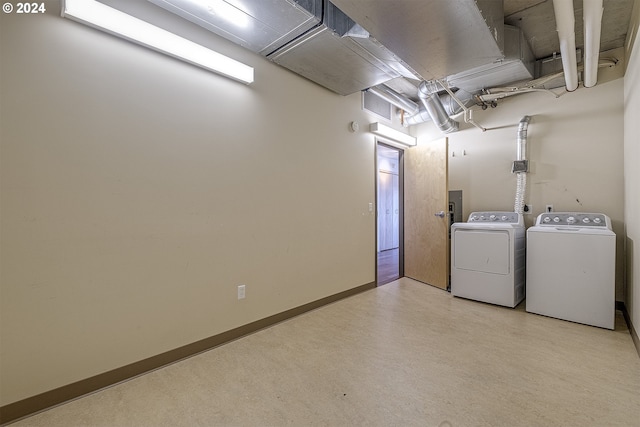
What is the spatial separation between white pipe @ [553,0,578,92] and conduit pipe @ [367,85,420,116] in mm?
1687

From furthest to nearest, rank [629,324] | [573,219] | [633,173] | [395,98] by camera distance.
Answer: [395,98]
[573,219]
[629,324]
[633,173]

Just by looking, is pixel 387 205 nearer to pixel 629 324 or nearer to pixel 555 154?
pixel 555 154

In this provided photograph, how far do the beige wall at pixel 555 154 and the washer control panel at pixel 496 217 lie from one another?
7.8 inches

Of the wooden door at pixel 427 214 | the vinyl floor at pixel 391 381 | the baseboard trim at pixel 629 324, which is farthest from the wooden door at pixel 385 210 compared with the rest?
the vinyl floor at pixel 391 381

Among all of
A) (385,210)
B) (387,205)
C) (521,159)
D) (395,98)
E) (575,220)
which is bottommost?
(575,220)

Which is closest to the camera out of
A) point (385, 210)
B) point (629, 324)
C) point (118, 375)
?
point (118, 375)

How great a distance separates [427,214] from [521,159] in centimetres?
128

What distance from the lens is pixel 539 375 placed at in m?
1.74

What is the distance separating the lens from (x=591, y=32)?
1847 millimetres

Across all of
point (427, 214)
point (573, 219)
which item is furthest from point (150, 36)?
point (573, 219)

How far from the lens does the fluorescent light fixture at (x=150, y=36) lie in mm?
1521

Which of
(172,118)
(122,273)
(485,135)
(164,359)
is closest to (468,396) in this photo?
(164,359)

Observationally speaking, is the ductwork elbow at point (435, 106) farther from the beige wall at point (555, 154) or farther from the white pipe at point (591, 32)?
the white pipe at point (591, 32)

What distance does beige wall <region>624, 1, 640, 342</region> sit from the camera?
2.06 metres
